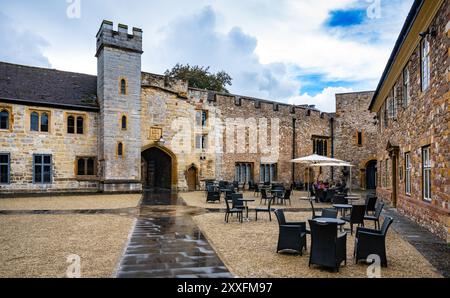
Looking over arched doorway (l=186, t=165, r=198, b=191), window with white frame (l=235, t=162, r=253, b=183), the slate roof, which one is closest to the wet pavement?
the slate roof

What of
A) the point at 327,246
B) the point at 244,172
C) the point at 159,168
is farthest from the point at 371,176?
the point at 327,246

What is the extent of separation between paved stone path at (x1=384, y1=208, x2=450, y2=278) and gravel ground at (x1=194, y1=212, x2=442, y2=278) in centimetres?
13

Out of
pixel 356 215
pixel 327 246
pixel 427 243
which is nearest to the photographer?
pixel 327 246

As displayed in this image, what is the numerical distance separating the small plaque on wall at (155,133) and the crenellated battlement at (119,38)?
4.50 m

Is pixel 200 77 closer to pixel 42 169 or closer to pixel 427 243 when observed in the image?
pixel 42 169

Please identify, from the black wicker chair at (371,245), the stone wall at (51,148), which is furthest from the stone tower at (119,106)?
the black wicker chair at (371,245)

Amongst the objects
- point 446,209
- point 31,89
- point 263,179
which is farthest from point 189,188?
point 446,209

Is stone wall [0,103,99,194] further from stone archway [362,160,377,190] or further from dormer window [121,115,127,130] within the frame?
stone archway [362,160,377,190]

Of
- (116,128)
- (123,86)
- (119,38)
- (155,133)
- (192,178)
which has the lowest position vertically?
(192,178)

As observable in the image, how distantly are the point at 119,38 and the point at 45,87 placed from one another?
483 centimetres

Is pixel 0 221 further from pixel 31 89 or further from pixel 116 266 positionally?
pixel 31 89

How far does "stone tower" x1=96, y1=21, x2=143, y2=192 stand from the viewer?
63.3 ft

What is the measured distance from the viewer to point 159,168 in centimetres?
2514

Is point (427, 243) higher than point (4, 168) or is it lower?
lower
